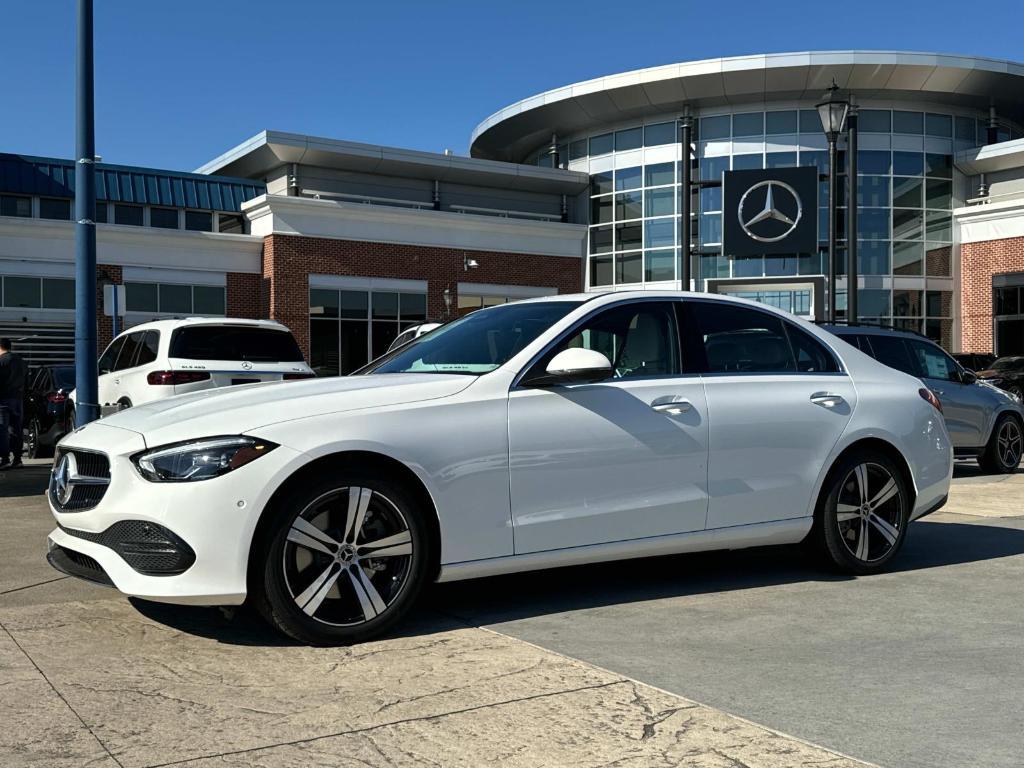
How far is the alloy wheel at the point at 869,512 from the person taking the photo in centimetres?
607

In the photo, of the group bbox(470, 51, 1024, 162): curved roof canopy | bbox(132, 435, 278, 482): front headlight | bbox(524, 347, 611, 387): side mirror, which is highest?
bbox(470, 51, 1024, 162): curved roof canopy

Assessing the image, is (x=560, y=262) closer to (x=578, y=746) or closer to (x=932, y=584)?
(x=932, y=584)

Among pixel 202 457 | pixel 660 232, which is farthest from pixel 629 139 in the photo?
pixel 202 457

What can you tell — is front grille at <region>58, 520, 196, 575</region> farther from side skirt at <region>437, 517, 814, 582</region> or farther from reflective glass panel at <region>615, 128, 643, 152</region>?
reflective glass panel at <region>615, 128, 643, 152</region>

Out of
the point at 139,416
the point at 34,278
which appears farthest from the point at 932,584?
the point at 34,278

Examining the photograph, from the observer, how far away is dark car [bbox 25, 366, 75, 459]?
→ 620 inches

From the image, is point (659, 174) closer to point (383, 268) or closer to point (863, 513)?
point (383, 268)

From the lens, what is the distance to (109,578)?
14.8ft

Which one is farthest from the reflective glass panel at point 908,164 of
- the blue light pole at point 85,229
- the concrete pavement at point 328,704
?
the concrete pavement at point 328,704

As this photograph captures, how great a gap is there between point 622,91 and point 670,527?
3475 cm

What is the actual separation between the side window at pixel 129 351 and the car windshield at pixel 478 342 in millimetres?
7499

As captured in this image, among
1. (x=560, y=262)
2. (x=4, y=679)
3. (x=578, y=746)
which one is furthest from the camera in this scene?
(x=560, y=262)

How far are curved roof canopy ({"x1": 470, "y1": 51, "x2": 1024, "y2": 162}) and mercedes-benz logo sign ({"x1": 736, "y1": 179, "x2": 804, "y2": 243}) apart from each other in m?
6.34

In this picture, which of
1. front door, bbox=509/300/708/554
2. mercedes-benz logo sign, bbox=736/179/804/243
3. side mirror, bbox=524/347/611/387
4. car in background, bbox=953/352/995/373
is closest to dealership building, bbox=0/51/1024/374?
mercedes-benz logo sign, bbox=736/179/804/243
